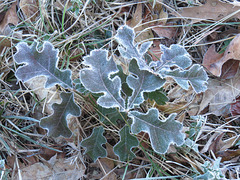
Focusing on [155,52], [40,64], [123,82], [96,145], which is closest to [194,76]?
[123,82]

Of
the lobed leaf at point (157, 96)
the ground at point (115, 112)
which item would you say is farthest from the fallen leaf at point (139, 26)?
the lobed leaf at point (157, 96)

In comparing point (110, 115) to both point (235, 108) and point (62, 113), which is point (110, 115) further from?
point (235, 108)

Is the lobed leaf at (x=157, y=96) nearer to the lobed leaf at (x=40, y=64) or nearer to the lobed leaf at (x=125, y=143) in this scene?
the lobed leaf at (x=125, y=143)

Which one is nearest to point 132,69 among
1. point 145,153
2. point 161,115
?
point 161,115

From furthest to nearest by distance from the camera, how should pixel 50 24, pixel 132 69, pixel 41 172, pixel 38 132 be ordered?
pixel 50 24, pixel 38 132, pixel 41 172, pixel 132 69

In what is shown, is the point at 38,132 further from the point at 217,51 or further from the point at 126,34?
the point at 217,51
